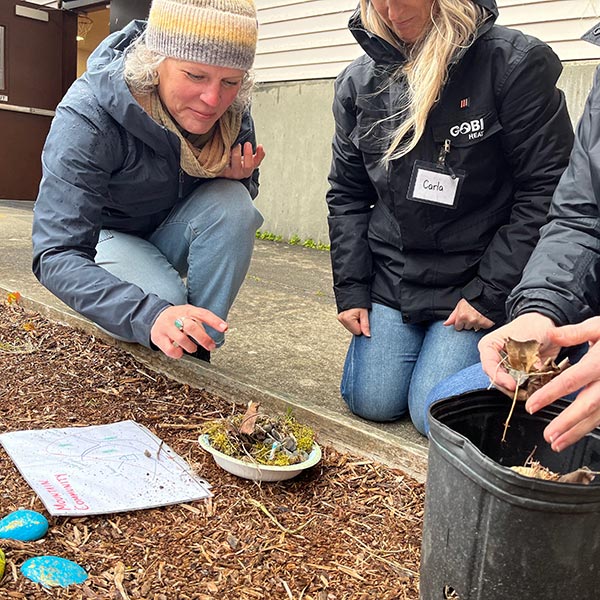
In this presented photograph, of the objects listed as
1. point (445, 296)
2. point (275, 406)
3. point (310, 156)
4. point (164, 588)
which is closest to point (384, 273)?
point (445, 296)

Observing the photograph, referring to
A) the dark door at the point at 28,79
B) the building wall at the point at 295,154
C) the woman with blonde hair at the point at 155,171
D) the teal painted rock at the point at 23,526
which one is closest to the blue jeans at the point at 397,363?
the woman with blonde hair at the point at 155,171

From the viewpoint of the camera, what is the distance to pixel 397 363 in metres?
2.45

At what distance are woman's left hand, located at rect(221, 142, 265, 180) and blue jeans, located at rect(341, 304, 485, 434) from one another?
→ 2.31ft

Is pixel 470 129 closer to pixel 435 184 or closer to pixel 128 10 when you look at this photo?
pixel 435 184

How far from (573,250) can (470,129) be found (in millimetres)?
759

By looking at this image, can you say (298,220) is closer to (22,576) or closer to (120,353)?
(120,353)

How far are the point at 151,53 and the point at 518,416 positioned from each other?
1508 mm

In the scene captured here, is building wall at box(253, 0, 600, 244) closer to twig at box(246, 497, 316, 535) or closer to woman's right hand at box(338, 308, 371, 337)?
woman's right hand at box(338, 308, 371, 337)

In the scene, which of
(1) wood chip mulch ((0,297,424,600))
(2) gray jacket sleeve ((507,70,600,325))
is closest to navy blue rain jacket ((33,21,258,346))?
(1) wood chip mulch ((0,297,424,600))

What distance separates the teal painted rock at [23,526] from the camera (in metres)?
1.43

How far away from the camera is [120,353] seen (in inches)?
101

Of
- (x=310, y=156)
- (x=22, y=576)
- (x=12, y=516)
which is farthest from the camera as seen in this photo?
(x=310, y=156)

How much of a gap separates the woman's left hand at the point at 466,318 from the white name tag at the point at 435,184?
1.08 ft

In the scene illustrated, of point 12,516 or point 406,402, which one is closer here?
point 12,516
